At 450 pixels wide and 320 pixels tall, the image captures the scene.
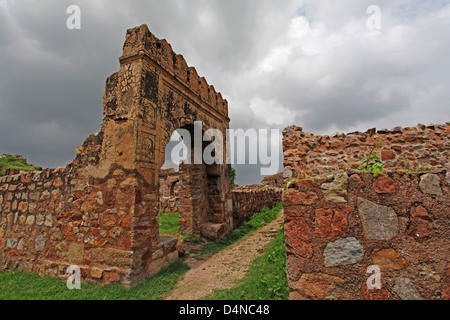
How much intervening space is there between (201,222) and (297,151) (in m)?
4.51

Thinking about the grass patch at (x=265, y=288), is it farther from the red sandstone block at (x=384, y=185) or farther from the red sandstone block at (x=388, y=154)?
the red sandstone block at (x=388, y=154)

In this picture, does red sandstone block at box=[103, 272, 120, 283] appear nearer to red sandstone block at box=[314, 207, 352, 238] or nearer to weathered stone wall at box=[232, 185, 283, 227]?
red sandstone block at box=[314, 207, 352, 238]

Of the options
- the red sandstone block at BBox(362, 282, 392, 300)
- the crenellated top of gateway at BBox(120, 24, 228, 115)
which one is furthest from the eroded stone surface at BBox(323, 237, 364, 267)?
the crenellated top of gateway at BBox(120, 24, 228, 115)

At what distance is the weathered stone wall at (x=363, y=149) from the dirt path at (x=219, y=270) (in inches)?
88.0

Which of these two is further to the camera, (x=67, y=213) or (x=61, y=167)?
(x=61, y=167)

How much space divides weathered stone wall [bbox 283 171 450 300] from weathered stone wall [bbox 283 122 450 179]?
219 centimetres

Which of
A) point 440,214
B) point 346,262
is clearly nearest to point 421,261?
point 440,214

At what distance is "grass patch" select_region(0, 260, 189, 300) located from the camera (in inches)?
139

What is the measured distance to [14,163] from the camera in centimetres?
649

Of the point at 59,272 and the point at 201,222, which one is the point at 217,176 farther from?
the point at 59,272

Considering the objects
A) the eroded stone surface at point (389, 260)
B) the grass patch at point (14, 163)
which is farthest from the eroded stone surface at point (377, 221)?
the grass patch at point (14, 163)

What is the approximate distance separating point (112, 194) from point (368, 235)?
401 cm

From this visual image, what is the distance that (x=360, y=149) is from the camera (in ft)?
12.8

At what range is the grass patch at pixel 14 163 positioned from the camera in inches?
244
